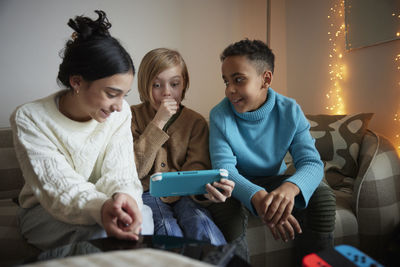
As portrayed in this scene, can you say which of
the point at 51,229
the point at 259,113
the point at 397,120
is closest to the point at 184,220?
the point at 51,229

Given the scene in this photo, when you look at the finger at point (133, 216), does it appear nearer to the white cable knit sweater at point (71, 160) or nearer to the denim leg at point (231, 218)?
the white cable knit sweater at point (71, 160)

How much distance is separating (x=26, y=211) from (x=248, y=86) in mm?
884

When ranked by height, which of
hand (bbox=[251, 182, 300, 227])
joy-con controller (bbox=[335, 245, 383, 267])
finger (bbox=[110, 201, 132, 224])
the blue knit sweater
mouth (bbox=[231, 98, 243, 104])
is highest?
mouth (bbox=[231, 98, 243, 104])

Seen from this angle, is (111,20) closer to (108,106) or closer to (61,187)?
(108,106)

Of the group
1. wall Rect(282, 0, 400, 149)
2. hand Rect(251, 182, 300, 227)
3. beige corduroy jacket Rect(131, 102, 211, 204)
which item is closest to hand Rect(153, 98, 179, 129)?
beige corduroy jacket Rect(131, 102, 211, 204)

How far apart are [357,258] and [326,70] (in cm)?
147

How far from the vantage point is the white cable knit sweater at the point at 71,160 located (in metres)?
0.71

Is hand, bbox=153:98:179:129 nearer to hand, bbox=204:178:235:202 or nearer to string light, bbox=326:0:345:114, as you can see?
hand, bbox=204:178:235:202

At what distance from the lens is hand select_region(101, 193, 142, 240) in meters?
0.63

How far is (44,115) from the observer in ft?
2.71

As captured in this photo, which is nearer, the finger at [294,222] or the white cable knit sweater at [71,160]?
the white cable knit sweater at [71,160]

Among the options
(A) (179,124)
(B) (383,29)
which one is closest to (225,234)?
(A) (179,124)

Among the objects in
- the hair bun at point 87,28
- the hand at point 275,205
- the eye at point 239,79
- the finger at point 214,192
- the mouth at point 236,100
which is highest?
the hair bun at point 87,28

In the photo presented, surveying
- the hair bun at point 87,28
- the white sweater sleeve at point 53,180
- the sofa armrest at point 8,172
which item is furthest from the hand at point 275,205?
the sofa armrest at point 8,172
